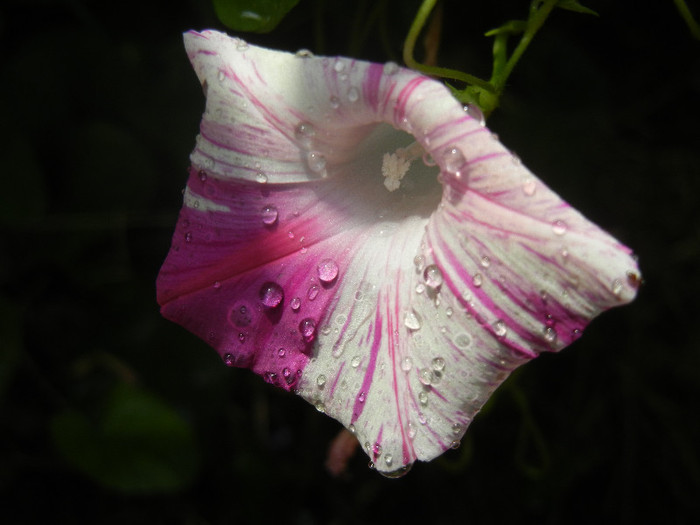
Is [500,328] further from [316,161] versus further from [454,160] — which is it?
[316,161]

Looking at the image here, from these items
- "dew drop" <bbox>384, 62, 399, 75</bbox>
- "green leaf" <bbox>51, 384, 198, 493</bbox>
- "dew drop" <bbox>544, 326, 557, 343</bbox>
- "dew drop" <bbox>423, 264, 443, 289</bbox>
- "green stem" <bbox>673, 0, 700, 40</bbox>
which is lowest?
"green leaf" <bbox>51, 384, 198, 493</bbox>

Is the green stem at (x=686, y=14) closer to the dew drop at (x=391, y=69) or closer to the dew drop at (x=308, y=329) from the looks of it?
the dew drop at (x=391, y=69)

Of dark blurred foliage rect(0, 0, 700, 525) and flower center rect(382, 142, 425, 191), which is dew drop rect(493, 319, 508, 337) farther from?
dark blurred foliage rect(0, 0, 700, 525)

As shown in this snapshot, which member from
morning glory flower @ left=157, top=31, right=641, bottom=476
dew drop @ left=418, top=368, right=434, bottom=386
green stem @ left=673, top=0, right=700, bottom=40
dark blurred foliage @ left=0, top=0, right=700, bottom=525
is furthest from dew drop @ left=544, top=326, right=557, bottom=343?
dark blurred foliage @ left=0, top=0, right=700, bottom=525

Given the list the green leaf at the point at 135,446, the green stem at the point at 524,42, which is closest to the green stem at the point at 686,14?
the green stem at the point at 524,42

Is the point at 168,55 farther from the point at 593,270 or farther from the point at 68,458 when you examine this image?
the point at 593,270

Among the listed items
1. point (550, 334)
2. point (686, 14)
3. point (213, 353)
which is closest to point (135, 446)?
point (213, 353)
